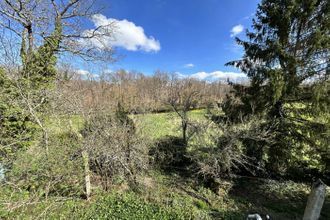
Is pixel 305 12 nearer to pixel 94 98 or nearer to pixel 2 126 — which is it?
pixel 94 98

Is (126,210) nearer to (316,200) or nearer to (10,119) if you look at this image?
(316,200)

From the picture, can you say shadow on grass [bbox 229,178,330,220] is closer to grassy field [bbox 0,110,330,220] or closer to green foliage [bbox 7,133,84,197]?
grassy field [bbox 0,110,330,220]

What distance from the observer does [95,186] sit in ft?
18.9

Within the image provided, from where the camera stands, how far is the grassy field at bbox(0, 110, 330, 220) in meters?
4.66

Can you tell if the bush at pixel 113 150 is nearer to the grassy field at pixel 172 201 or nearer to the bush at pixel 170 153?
the grassy field at pixel 172 201

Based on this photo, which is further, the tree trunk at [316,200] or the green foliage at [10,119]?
the green foliage at [10,119]

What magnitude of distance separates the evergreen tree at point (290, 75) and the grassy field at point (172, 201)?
3.60 ft

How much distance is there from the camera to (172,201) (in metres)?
5.40

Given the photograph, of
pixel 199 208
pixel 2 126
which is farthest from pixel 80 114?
pixel 199 208

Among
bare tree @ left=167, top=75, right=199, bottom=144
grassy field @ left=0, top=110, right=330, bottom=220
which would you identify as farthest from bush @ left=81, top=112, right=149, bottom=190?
bare tree @ left=167, top=75, right=199, bottom=144

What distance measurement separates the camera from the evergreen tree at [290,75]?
5.29 meters

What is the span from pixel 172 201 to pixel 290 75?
5.04 metres

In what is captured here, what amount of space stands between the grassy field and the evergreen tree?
1.10 m

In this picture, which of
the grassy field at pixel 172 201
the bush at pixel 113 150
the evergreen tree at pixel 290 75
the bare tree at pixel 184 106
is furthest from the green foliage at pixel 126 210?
the evergreen tree at pixel 290 75
